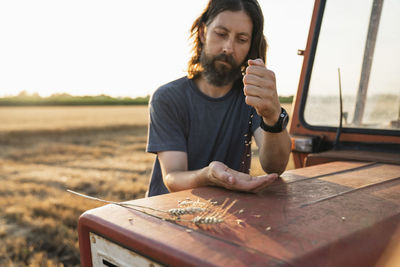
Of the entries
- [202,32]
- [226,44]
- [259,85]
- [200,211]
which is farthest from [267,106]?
[202,32]

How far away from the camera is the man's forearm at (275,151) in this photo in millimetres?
1941

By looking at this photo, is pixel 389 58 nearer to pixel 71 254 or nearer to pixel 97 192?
pixel 71 254

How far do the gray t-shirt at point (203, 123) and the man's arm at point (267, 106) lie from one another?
0.32 m

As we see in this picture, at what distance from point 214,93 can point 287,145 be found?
0.64 m

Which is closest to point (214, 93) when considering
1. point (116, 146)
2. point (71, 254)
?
point (71, 254)

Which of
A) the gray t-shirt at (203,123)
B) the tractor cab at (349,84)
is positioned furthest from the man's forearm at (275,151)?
the tractor cab at (349,84)

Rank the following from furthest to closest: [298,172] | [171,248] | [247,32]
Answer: [247,32] < [298,172] < [171,248]

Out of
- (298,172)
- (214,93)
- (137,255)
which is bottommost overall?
(137,255)

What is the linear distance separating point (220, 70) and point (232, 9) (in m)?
0.40

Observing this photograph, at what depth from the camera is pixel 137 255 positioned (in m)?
0.99

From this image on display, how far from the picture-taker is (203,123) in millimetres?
2311

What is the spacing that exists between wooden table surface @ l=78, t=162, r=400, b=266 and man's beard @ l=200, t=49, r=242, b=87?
1.03m

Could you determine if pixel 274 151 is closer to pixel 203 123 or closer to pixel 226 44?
pixel 203 123

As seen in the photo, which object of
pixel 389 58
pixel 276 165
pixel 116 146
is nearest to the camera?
pixel 276 165
